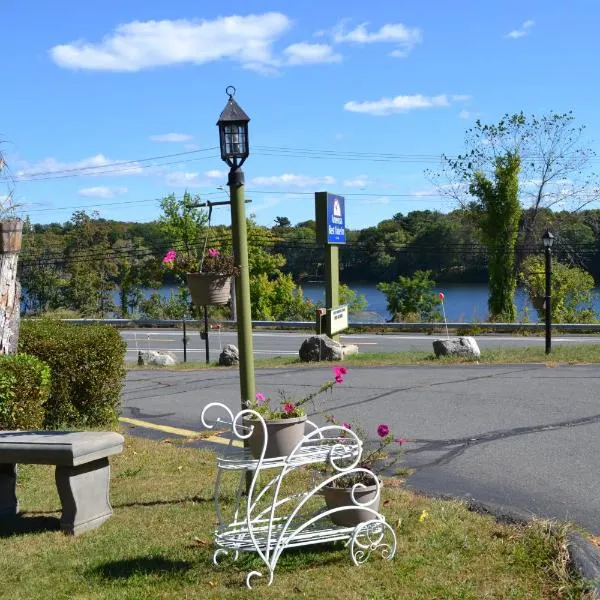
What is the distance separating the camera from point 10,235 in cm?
784

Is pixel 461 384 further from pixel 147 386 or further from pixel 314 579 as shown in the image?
pixel 314 579

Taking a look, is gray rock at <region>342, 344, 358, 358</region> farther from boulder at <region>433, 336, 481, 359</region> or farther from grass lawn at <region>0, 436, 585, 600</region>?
grass lawn at <region>0, 436, 585, 600</region>

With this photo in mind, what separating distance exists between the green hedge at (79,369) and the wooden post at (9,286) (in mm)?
768

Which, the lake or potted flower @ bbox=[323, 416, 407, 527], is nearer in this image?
potted flower @ bbox=[323, 416, 407, 527]

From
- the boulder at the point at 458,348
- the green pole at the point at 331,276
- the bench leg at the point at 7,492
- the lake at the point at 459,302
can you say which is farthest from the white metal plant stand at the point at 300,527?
the lake at the point at 459,302

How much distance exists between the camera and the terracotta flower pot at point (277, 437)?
16.5 ft

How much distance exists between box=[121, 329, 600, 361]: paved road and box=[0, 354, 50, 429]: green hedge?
15.9 meters

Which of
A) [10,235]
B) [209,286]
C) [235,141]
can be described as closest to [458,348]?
[209,286]

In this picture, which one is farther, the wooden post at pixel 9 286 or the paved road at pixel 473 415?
the wooden post at pixel 9 286

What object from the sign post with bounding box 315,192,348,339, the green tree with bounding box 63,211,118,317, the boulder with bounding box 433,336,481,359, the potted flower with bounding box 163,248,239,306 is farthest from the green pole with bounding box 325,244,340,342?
the green tree with bounding box 63,211,118,317

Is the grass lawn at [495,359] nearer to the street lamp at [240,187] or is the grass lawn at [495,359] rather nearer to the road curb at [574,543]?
the road curb at [574,543]

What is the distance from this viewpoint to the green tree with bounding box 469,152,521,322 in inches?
1278

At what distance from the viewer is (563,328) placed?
27.3 m

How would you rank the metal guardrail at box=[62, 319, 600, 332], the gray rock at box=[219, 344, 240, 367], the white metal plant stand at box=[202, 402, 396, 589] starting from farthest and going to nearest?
the metal guardrail at box=[62, 319, 600, 332], the gray rock at box=[219, 344, 240, 367], the white metal plant stand at box=[202, 402, 396, 589]
